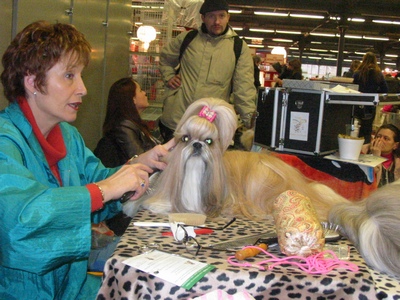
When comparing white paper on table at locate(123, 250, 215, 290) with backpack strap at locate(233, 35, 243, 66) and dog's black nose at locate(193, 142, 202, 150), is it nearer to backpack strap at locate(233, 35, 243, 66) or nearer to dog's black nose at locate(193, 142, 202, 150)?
dog's black nose at locate(193, 142, 202, 150)

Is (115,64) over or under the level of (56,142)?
over

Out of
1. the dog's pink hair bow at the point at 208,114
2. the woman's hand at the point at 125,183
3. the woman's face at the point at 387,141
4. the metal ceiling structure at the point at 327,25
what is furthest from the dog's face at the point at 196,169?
the metal ceiling structure at the point at 327,25

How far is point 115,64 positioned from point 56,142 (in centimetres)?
384

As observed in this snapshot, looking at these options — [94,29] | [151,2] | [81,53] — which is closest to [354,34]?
[151,2]

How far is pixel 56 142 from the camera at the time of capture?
1.76m

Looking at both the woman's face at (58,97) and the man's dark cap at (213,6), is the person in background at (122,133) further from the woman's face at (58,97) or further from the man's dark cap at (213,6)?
the woman's face at (58,97)

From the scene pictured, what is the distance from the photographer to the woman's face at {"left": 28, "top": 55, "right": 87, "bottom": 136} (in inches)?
64.3

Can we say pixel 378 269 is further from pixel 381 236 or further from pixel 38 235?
pixel 38 235

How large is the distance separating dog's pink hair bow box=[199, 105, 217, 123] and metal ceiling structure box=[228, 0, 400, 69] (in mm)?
12482

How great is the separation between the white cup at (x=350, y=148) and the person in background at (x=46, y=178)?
4.45 feet

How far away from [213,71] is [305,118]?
1132 millimetres

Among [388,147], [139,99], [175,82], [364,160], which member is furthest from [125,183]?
[388,147]

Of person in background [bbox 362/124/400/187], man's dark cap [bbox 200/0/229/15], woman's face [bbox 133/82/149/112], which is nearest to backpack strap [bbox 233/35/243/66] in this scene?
man's dark cap [bbox 200/0/229/15]

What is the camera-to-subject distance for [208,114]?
73.3 inches
